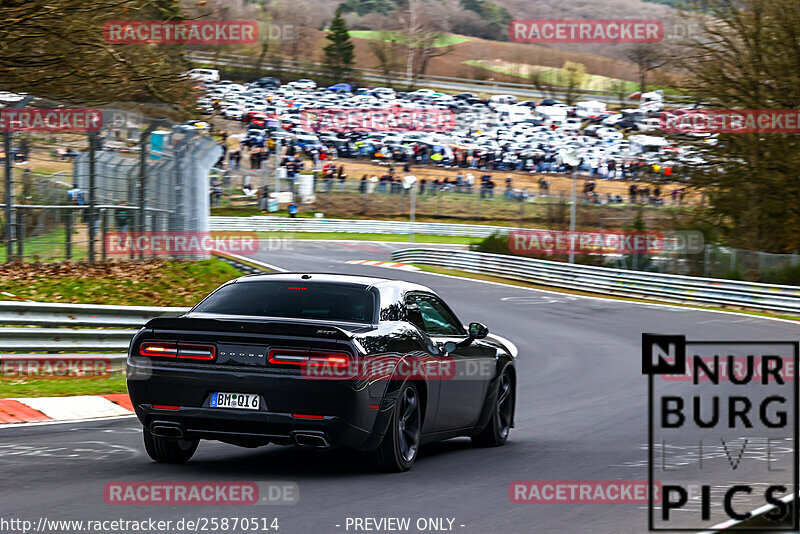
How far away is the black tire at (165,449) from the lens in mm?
8086

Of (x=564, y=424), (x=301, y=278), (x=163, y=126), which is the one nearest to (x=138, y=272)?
(x=163, y=126)

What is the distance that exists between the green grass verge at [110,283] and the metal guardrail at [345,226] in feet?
114

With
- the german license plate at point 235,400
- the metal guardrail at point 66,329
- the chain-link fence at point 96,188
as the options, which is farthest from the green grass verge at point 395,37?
the german license plate at point 235,400

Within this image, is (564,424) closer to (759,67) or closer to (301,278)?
(301,278)

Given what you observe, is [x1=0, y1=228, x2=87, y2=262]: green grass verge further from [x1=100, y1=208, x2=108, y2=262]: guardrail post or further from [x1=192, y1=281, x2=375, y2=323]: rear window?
[x1=192, y1=281, x2=375, y2=323]: rear window

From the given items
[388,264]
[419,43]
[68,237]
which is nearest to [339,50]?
[419,43]

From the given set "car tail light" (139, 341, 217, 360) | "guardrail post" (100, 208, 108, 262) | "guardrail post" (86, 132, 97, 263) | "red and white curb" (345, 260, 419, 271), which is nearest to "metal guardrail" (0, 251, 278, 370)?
"guardrail post" (86, 132, 97, 263)

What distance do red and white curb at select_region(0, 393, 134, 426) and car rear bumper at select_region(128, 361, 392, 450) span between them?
3.13 m

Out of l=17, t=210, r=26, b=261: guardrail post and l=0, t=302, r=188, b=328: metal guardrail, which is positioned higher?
l=17, t=210, r=26, b=261: guardrail post

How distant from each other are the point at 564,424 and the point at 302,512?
561cm

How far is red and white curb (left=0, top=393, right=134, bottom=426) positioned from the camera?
10.5 m

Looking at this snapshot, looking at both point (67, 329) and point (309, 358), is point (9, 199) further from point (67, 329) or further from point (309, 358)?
point (309, 358)

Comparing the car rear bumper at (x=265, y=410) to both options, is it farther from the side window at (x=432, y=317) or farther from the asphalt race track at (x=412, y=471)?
the side window at (x=432, y=317)

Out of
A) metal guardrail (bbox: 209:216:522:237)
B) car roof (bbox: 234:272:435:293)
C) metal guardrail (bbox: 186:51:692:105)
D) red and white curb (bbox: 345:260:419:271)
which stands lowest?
red and white curb (bbox: 345:260:419:271)
